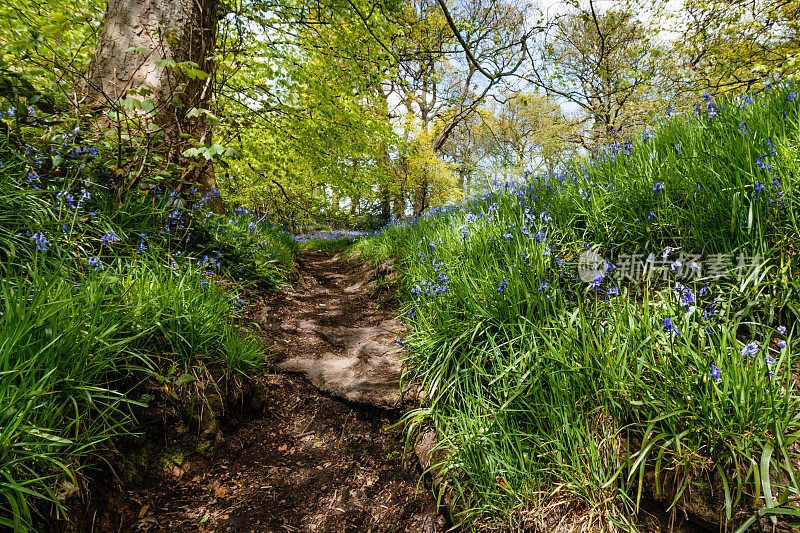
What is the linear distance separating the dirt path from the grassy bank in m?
0.33

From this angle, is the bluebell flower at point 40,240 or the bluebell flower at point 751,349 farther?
the bluebell flower at point 40,240

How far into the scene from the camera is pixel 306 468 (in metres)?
1.92

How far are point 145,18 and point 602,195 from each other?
15.3ft

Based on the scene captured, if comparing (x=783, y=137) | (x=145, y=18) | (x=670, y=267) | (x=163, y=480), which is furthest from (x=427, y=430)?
(x=145, y=18)

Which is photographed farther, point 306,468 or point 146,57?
point 146,57

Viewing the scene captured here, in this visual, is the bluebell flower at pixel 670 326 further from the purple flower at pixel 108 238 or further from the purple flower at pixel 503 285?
the purple flower at pixel 108 238

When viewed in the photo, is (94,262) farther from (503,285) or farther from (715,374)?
(715,374)

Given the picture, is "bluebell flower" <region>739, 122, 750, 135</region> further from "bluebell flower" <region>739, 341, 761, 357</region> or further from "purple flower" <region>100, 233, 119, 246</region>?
"purple flower" <region>100, 233, 119, 246</region>

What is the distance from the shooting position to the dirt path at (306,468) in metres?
1.55

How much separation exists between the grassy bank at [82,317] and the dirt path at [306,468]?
33 centimetres

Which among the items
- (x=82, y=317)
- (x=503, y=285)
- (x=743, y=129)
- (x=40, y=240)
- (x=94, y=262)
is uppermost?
(x=743, y=129)

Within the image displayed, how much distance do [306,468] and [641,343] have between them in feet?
6.30

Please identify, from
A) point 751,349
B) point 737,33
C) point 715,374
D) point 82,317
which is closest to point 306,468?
point 82,317

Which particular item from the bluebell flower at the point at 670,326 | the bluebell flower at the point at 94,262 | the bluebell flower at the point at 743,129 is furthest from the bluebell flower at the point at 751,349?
the bluebell flower at the point at 94,262
